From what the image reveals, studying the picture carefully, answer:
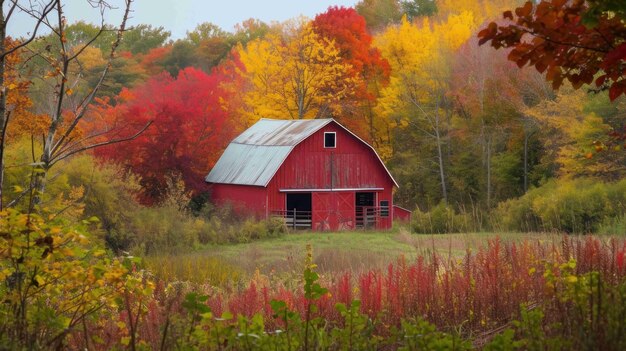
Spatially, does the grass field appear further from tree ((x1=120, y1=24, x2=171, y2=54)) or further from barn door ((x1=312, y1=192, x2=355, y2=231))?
tree ((x1=120, y1=24, x2=171, y2=54))

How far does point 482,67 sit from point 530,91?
4.20 metres

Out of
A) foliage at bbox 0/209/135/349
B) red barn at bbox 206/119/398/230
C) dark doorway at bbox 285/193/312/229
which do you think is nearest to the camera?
foliage at bbox 0/209/135/349

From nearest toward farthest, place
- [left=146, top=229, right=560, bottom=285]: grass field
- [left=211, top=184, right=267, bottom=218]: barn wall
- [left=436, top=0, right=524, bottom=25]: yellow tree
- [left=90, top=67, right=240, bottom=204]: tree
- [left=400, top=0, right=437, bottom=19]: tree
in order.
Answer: [left=146, top=229, right=560, bottom=285]: grass field → [left=90, top=67, right=240, bottom=204]: tree → [left=211, top=184, right=267, bottom=218]: barn wall → [left=436, top=0, right=524, bottom=25]: yellow tree → [left=400, top=0, right=437, bottom=19]: tree

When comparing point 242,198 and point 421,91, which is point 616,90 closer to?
point 242,198

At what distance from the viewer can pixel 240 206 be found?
3897 cm

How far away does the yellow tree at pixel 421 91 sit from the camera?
49250 mm

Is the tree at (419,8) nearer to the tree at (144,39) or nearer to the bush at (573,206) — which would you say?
the tree at (144,39)

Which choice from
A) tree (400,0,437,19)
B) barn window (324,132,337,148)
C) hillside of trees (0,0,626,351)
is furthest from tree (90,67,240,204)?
tree (400,0,437,19)

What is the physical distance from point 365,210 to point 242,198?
5203 millimetres

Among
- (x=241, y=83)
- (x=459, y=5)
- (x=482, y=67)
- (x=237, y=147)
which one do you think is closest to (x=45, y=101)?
(x=237, y=147)

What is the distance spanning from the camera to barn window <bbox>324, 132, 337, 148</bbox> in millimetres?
41306

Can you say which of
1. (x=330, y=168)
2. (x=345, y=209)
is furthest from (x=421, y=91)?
(x=345, y=209)

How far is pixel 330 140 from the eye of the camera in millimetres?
41375

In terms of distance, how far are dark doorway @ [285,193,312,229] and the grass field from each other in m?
3.21
